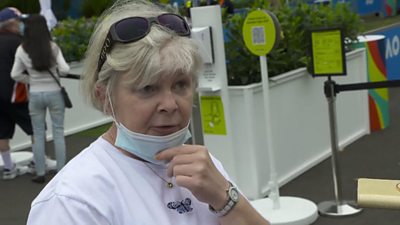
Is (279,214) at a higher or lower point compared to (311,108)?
lower

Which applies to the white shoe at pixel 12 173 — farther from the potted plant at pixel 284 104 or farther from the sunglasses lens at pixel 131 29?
the sunglasses lens at pixel 131 29

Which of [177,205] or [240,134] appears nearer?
[177,205]

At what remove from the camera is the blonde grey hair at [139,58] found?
4.53 ft

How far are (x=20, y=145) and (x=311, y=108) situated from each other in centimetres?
422

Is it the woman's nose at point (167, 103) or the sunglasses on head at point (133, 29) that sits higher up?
the sunglasses on head at point (133, 29)

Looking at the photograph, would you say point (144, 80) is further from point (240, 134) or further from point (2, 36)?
point (2, 36)

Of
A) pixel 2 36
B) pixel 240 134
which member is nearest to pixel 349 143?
pixel 240 134

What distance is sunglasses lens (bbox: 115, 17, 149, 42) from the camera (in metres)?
1.40

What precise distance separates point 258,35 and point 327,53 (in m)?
0.72

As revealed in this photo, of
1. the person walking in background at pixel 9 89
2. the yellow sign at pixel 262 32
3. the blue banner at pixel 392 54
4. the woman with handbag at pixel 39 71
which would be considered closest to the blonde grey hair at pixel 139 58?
the yellow sign at pixel 262 32

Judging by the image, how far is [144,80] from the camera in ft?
4.54

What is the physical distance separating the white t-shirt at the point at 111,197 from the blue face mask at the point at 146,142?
24mm

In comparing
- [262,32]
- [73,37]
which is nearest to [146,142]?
[262,32]

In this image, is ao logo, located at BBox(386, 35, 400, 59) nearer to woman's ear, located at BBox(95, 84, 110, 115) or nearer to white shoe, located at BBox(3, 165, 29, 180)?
white shoe, located at BBox(3, 165, 29, 180)
